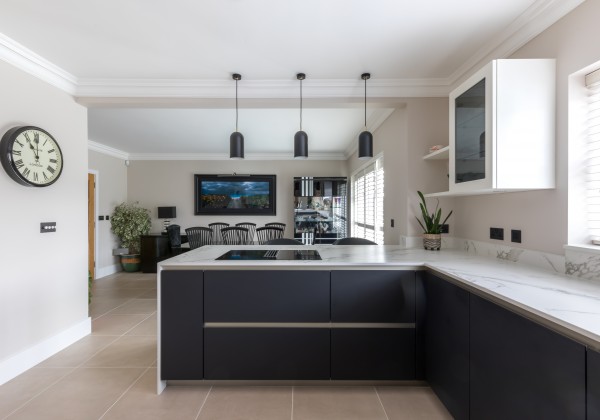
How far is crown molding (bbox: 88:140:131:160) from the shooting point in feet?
17.3

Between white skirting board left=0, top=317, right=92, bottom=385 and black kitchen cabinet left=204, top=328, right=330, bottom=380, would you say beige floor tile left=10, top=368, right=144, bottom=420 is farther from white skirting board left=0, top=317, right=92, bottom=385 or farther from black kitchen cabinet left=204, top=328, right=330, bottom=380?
black kitchen cabinet left=204, top=328, right=330, bottom=380

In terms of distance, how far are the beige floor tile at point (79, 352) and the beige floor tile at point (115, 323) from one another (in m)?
0.13

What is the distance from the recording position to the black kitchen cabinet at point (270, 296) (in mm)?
1938

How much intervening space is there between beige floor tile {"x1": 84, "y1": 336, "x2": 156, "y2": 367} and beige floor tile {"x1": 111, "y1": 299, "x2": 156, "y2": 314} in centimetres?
85

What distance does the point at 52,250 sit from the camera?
257 centimetres

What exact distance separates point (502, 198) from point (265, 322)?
6.33 ft

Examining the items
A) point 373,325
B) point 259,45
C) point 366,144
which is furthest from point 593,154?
point 259,45

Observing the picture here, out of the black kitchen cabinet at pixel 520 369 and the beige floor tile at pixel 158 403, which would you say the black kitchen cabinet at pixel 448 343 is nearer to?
the black kitchen cabinet at pixel 520 369

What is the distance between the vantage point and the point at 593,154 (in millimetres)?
1562

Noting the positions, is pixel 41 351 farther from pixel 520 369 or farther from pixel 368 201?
pixel 368 201

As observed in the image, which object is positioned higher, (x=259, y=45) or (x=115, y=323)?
(x=259, y=45)

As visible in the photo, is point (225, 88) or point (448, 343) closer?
point (448, 343)

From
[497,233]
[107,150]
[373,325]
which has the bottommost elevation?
[373,325]

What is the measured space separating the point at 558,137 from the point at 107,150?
22.1ft
